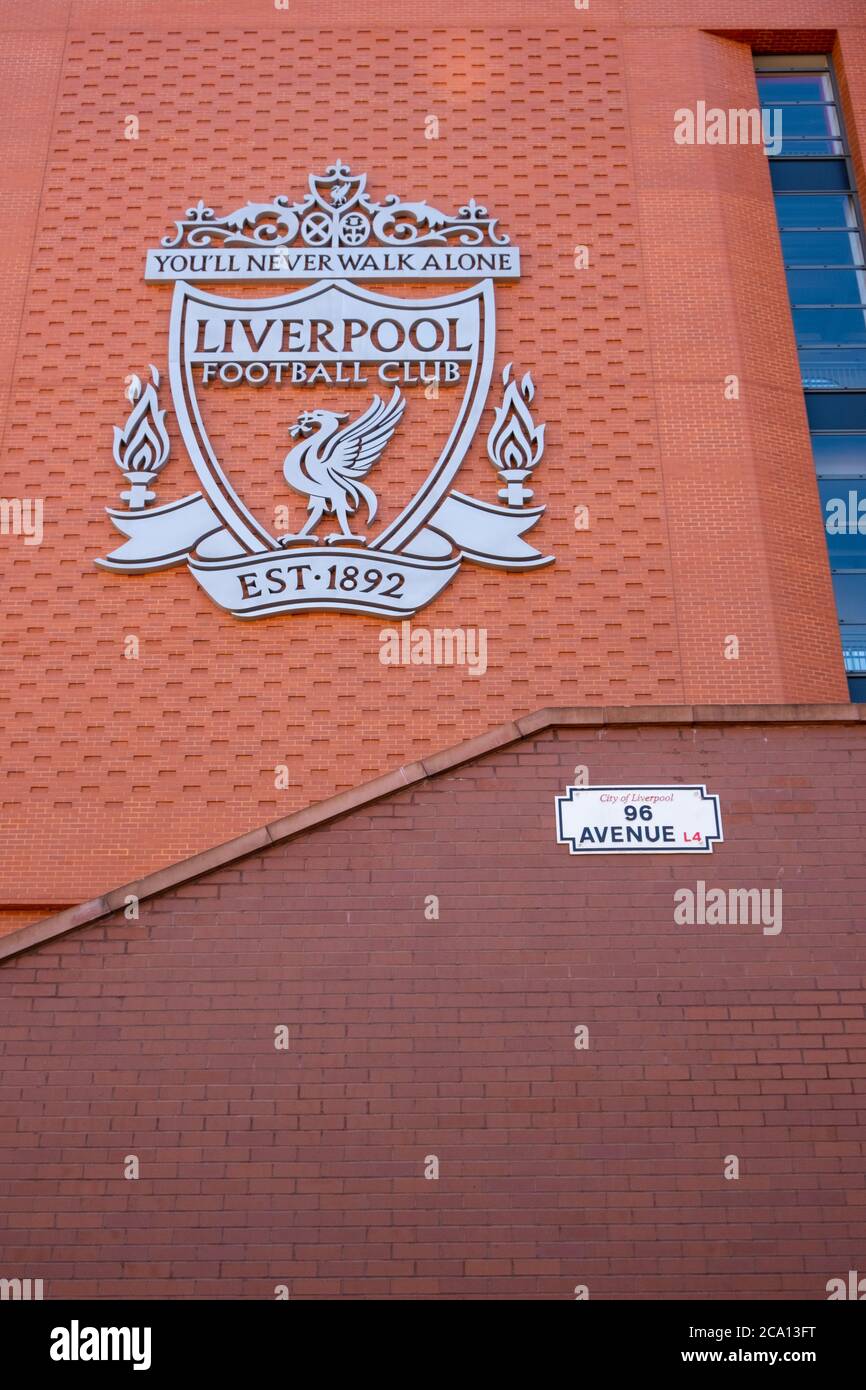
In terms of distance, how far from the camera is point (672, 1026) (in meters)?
9.05

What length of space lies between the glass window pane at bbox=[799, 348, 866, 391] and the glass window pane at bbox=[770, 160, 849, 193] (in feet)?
8.31

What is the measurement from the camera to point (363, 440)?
15.1 metres

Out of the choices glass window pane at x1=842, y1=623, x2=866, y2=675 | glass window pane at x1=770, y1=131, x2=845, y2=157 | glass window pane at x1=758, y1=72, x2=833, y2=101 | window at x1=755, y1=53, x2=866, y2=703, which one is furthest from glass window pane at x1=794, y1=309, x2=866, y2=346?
glass window pane at x1=842, y1=623, x2=866, y2=675

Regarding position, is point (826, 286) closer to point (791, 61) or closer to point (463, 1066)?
point (791, 61)

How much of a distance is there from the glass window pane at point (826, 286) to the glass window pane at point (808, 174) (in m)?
1.32

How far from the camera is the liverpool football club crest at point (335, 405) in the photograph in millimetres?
14492

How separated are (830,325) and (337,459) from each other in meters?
6.56

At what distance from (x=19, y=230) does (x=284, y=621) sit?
638cm

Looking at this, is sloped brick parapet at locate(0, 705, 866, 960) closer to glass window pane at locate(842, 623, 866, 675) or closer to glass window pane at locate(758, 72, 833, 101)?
glass window pane at locate(842, 623, 866, 675)

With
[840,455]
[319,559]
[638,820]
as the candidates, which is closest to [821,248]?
[840,455]

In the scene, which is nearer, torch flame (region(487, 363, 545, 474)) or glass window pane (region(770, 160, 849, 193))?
torch flame (region(487, 363, 545, 474))

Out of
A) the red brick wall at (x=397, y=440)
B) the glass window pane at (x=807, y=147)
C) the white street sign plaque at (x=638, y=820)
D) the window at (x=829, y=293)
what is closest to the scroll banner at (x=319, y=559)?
the red brick wall at (x=397, y=440)

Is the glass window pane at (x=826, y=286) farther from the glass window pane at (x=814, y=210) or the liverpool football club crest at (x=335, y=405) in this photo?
the liverpool football club crest at (x=335, y=405)

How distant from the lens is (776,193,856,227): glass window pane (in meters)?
17.4
